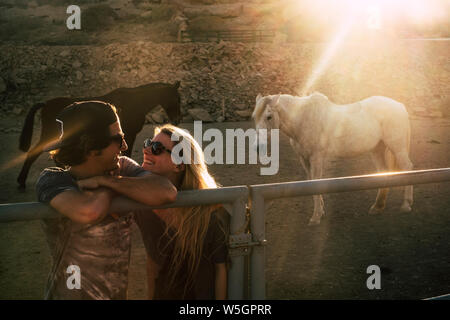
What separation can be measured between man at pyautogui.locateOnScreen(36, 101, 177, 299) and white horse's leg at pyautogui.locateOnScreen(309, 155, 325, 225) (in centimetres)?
500

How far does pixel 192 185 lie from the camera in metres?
2.30

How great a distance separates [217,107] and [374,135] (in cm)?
1563

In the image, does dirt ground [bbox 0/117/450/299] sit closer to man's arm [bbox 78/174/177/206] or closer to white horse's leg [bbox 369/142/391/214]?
white horse's leg [bbox 369/142/391/214]

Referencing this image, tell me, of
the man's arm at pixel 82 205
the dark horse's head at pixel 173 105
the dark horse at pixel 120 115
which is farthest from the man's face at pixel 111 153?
the dark horse's head at pixel 173 105

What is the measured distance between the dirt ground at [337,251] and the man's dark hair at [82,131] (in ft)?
9.20

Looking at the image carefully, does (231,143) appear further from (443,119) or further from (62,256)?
(62,256)

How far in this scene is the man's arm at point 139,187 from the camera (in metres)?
1.84

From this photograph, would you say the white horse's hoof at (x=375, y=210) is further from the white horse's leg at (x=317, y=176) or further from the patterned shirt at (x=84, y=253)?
the patterned shirt at (x=84, y=253)

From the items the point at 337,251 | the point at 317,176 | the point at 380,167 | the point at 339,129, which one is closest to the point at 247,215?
the point at 337,251

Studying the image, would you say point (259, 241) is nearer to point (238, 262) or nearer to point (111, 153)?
point (238, 262)

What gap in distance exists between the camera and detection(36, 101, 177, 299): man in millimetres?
1854

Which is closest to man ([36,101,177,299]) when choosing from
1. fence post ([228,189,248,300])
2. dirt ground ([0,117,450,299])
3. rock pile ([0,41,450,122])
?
fence post ([228,189,248,300])

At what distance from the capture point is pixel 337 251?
5.62 m
